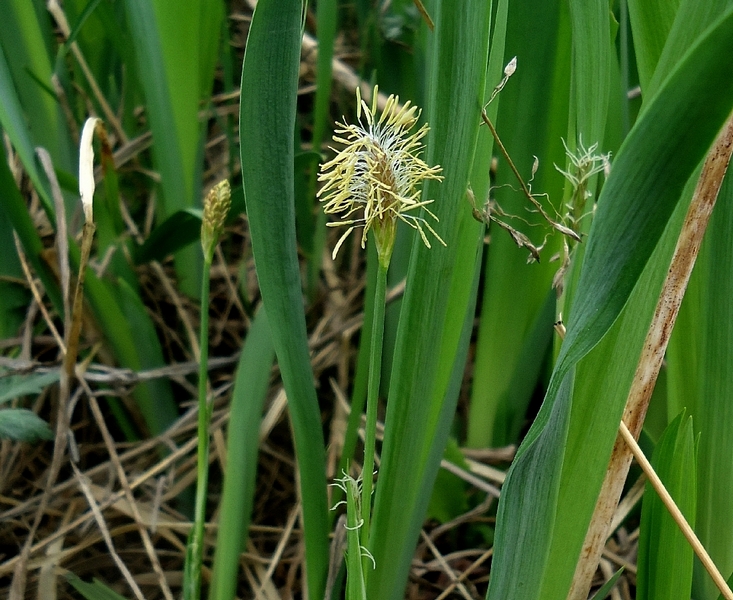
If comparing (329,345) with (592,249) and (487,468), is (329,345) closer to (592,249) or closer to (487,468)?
(487,468)

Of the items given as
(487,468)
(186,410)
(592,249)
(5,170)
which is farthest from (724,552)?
(5,170)

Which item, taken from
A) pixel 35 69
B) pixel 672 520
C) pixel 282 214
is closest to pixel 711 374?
pixel 672 520

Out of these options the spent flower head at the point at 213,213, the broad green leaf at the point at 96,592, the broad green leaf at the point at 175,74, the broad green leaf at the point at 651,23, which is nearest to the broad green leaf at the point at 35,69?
the broad green leaf at the point at 175,74

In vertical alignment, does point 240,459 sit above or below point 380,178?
below

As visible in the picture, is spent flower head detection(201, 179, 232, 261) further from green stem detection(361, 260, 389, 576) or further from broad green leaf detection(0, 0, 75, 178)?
broad green leaf detection(0, 0, 75, 178)

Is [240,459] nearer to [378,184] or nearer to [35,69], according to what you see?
[378,184]

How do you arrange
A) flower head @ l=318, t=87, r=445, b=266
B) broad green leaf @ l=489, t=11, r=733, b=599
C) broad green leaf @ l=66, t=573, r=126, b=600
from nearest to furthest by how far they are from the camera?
1. broad green leaf @ l=489, t=11, r=733, b=599
2. flower head @ l=318, t=87, r=445, b=266
3. broad green leaf @ l=66, t=573, r=126, b=600

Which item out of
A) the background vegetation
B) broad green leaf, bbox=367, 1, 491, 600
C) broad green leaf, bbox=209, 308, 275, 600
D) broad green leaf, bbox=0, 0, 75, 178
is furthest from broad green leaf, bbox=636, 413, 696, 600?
Answer: broad green leaf, bbox=0, 0, 75, 178
